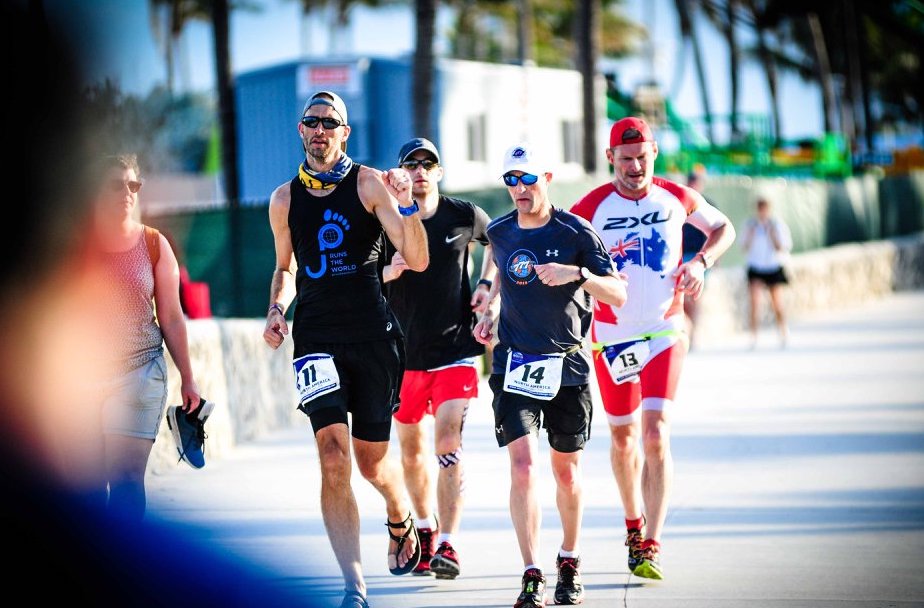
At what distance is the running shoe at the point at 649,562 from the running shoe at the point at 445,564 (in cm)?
85

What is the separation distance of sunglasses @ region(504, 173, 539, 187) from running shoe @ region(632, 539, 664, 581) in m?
1.81

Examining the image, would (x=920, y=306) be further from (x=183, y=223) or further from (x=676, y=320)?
(x=676, y=320)

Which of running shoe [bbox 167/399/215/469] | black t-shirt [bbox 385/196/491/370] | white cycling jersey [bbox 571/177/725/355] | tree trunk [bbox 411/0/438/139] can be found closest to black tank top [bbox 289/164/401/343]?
running shoe [bbox 167/399/215/469]

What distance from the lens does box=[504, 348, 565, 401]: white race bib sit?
258 inches

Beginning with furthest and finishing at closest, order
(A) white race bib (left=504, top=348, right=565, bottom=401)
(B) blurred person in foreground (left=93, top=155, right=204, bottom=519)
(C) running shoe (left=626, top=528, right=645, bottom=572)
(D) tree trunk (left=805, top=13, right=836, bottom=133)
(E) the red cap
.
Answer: (D) tree trunk (left=805, top=13, right=836, bottom=133) < (E) the red cap < (C) running shoe (left=626, top=528, right=645, bottom=572) < (A) white race bib (left=504, top=348, right=565, bottom=401) < (B) blurred person in foreground (left=93, top=155, right=204, bottom=519)

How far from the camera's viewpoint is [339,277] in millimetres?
6359

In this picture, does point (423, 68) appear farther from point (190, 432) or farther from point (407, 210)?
point (190, 432)

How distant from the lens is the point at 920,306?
27031 millimetres

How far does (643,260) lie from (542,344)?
3.33ft

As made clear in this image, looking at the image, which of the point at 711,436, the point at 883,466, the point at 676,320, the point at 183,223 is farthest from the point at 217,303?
the point at 676,320

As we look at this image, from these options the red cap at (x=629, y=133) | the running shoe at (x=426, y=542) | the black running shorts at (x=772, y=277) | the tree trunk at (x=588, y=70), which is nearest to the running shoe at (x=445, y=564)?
the running shoe at (x=426, y=542)

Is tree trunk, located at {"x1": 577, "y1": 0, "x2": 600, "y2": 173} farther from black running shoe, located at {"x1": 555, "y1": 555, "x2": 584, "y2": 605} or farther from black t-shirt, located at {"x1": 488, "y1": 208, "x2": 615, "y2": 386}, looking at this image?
black running shoe, located at {"x1": 555, "y1": 555, "x2": 584, "y2": 605}

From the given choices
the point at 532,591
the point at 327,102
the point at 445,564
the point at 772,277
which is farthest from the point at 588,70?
the point at 532,591

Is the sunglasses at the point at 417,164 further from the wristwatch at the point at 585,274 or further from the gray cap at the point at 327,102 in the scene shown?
the wristwatch at the point at 585,274
